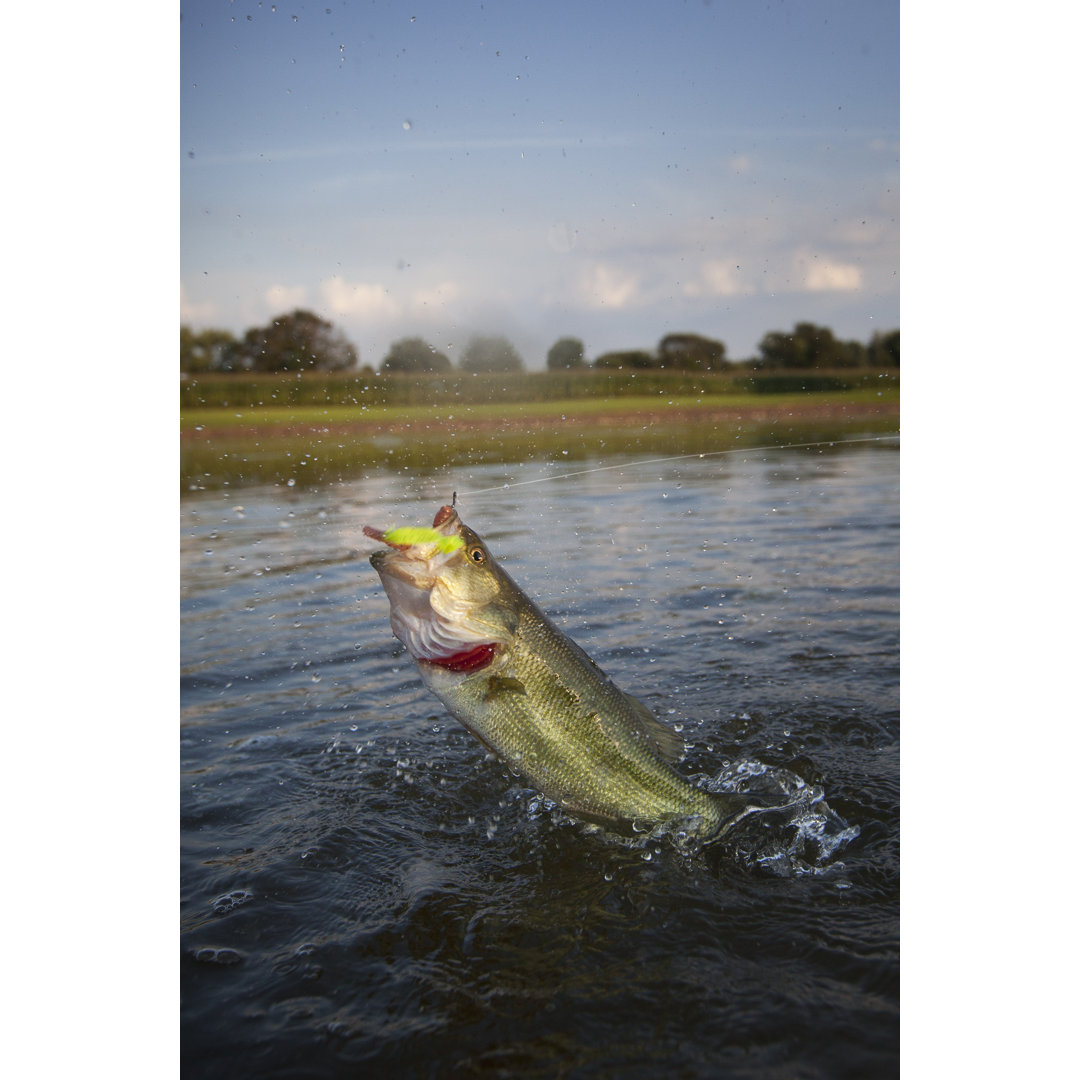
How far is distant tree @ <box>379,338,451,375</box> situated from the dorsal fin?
2.98m

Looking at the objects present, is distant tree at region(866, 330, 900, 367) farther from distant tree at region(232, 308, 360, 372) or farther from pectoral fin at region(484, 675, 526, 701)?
pectoral fin at region(484, 675, 526, 701)

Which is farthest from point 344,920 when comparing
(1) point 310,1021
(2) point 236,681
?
(2) point 236,681

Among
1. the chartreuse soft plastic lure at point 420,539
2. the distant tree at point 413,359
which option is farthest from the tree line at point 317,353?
the chartreuse soft plastic lure at point 420,539

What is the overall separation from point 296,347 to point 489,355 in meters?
1.15

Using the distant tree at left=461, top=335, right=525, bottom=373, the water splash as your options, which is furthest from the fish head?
the distant tree at left=461, top=335, right=525, bottom=373

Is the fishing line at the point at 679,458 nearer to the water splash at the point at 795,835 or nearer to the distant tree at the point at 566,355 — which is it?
the distant tree at the point at 566,355

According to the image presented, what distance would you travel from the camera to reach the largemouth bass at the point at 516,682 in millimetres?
2152

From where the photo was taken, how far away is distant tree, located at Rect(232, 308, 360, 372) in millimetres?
5203

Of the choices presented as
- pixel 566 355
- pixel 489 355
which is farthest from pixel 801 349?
pixel 489 355

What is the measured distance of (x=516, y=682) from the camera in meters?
2.18

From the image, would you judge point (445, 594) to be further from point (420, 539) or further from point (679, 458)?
point (679, 458)
